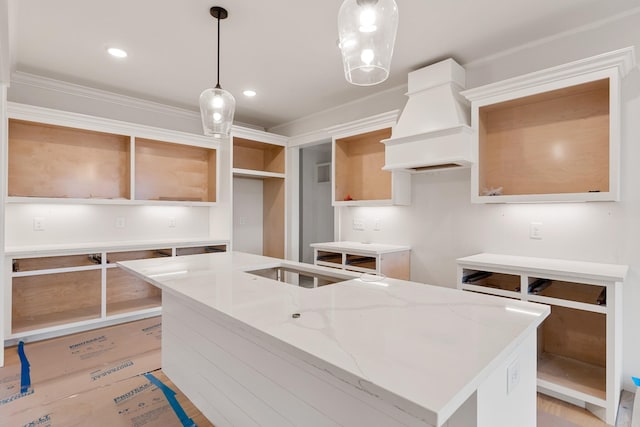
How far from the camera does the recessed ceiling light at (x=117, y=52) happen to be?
9.05ft

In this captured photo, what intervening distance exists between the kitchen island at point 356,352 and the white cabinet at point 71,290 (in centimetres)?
182

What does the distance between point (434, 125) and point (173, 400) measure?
2.86m

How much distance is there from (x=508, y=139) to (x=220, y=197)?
3.25m

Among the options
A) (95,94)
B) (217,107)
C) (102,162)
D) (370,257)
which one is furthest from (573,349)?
(95,94)

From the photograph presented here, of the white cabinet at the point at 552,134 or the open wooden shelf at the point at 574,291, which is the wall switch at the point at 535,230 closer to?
the white cabinet at the point at 552,134

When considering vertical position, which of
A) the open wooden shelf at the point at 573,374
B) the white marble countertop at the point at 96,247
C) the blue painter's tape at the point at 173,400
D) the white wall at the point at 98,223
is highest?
the white wall at the point at 98,223

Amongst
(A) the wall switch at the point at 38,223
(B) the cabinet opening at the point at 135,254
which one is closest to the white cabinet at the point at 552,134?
(B) the cabinet opening at the point at 135,254

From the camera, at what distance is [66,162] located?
343cm

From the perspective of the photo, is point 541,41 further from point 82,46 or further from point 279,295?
point 82,46

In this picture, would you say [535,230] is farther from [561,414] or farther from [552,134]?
[561,414]

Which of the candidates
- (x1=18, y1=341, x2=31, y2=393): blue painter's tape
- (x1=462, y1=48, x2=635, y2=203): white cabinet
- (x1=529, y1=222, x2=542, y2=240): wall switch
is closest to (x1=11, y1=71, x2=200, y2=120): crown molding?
(x1=18, y1=341, x2=31, y2=393): blue painter's tape

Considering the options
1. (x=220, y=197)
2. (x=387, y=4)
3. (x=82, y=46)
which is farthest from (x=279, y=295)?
(x=220, y=197)

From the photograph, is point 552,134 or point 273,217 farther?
point 273,217

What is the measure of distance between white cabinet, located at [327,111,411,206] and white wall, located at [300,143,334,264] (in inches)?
81.3
